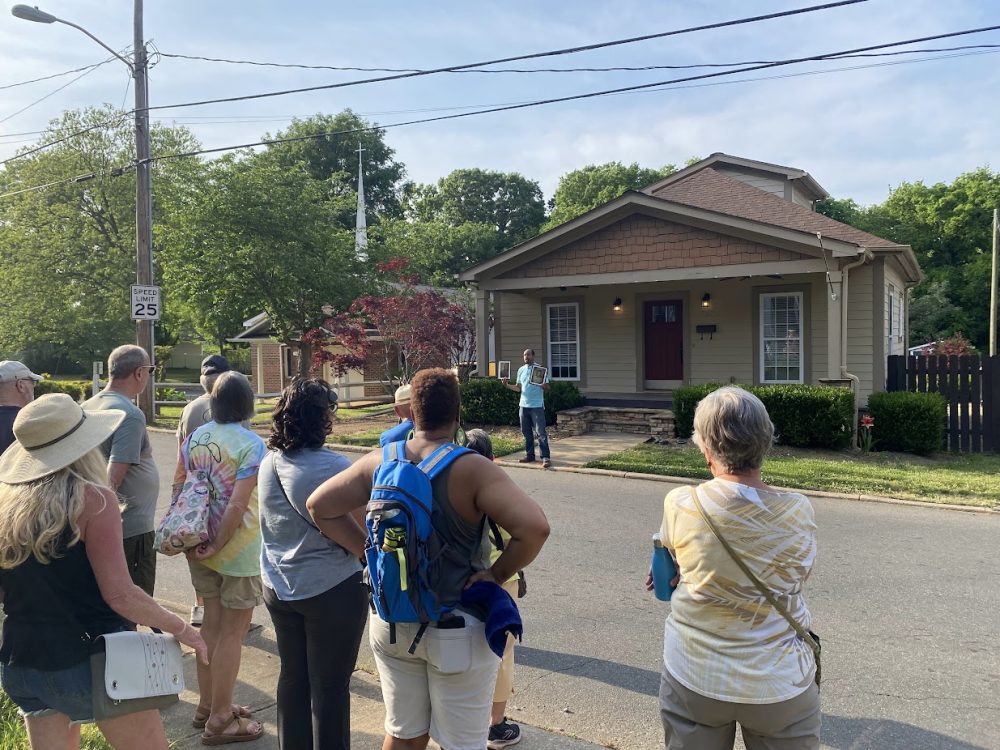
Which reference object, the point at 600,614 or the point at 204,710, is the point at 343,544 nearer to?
the point at 204,710

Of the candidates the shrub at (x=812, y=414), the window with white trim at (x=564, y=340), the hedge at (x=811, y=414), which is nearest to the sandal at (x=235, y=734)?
the hedge at (x=811, y=414)

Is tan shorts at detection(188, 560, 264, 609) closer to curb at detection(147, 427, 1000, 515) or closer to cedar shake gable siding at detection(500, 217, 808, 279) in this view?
curb at detection(147, 427, 1000, 515)

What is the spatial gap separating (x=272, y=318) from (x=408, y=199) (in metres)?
41.0

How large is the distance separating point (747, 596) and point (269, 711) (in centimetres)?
277

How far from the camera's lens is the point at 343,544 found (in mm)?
2975

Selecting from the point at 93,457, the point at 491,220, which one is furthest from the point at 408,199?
the point at 93,457

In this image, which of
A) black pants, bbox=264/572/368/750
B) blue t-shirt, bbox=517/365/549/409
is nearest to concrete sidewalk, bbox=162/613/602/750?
black pants, bbox=264/572/368/750

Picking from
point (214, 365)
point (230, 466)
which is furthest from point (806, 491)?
point (230, 466)

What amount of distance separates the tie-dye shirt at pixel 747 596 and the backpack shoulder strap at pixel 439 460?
2.60 feet

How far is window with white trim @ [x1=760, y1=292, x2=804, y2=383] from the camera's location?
15.8 m

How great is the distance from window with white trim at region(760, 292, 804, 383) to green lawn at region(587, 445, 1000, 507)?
10.9 feet

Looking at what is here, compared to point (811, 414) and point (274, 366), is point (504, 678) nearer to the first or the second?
point (811, 414)

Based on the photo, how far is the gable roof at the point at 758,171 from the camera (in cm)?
1966

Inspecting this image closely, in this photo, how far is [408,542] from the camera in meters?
2.50
